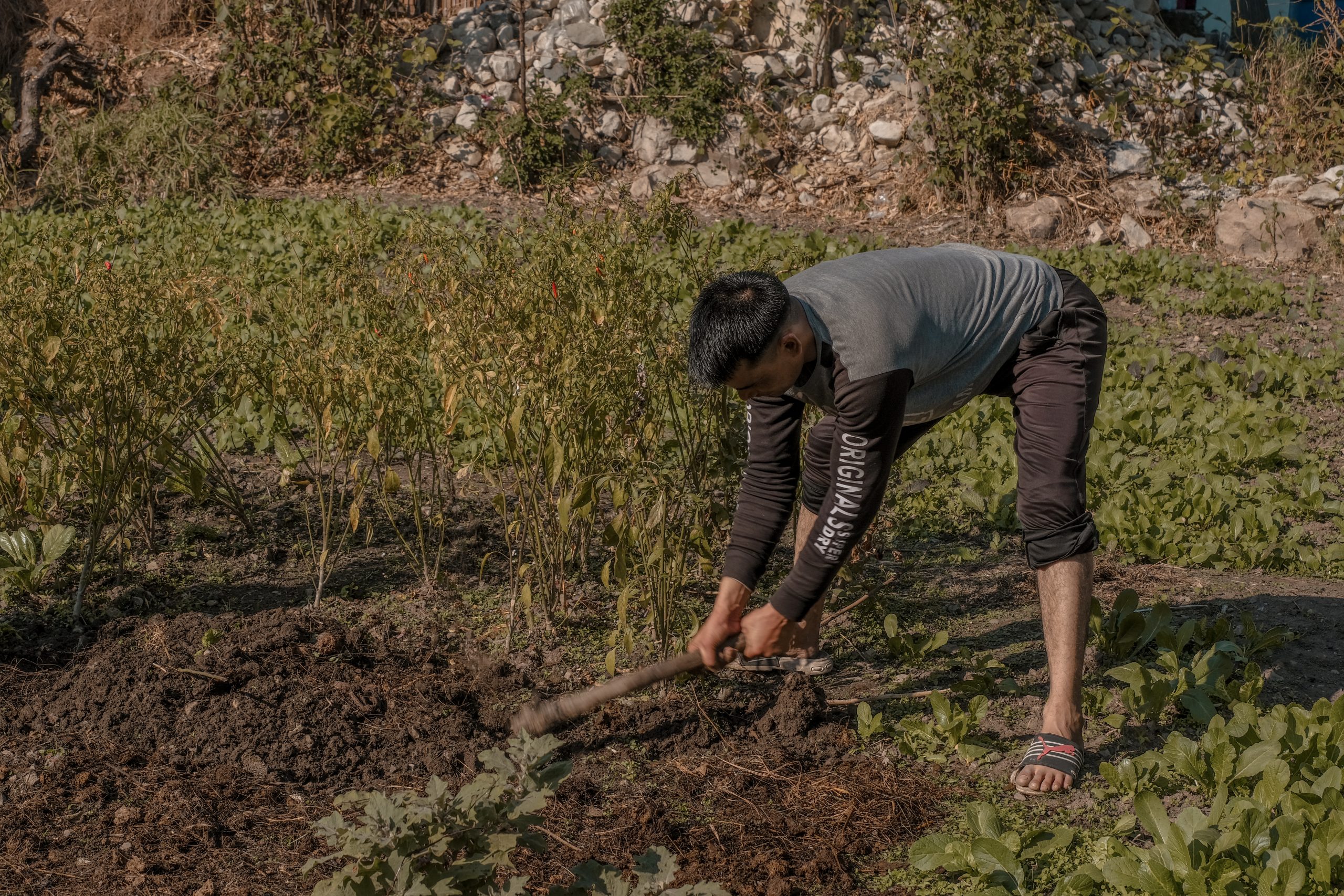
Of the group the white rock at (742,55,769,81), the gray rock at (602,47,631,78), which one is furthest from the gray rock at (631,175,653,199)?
the white rock at (742,55,769,81)

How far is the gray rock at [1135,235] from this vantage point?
9.11 m

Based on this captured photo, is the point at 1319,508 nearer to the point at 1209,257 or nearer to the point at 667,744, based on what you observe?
the point at 667,744

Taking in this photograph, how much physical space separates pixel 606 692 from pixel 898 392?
1.01 m

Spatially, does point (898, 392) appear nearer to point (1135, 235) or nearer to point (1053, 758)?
point (1053, 758)

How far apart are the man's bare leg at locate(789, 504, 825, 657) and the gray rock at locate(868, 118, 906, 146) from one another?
7.40m

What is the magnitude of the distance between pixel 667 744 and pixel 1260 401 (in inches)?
166

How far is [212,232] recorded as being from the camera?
8.43 metres

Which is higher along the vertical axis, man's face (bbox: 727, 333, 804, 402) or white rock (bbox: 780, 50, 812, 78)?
white rock (bbox: 780, 50, 812, 78)

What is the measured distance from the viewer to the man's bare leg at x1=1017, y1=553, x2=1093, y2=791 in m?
3.06

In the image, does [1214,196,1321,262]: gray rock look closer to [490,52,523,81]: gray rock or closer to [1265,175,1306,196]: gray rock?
[1265,175,1306,196]: gray rock

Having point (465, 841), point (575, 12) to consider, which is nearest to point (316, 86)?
point (575, 12)

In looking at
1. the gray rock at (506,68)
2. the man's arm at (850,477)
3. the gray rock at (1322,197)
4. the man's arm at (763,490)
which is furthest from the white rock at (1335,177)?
the man's arm at (850,477)

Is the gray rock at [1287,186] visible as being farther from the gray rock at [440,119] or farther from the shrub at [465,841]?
the shrub at [465,841]

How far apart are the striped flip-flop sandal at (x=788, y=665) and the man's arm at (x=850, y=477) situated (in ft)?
2.78
